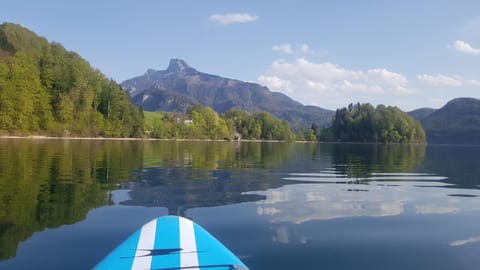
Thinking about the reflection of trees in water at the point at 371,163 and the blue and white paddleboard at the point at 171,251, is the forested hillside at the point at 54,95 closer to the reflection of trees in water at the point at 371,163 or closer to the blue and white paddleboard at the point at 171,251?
the reflection of trees in water at the point at 371,163

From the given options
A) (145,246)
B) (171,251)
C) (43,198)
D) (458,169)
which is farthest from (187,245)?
(458,169)

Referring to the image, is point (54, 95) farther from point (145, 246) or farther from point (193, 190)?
point (145, 246)

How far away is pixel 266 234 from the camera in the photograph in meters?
10.5

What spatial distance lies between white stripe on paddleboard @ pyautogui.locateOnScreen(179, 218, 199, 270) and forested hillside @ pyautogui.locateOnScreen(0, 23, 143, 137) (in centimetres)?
10546

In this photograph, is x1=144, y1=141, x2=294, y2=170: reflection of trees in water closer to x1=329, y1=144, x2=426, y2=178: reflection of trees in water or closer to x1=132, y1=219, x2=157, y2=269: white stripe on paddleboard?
x1=329, y1=144, x2=426, y2=178: reflection of trees in water

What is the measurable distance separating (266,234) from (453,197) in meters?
12.2

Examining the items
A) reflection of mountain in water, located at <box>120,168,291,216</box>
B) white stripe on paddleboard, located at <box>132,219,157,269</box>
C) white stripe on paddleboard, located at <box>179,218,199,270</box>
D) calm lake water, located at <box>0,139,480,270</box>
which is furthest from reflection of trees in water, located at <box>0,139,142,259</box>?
white stripe on paddleboard, located at <box>179,218,199,270</box>

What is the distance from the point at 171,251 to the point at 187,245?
310mm

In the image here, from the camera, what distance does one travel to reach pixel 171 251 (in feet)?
18.8

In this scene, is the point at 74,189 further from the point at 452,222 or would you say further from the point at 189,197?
the point at 452,222

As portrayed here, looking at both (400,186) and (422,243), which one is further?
(400,186)

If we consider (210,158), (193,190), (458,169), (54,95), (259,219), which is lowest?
(458,169)

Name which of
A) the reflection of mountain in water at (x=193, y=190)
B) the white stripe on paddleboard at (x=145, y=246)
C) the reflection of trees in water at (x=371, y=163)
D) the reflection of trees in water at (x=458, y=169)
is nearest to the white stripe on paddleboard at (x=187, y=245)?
the white stripe on paddleboard at (x=145, y=246)

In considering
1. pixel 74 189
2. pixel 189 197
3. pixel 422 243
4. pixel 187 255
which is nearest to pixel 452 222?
pixel 422 243
